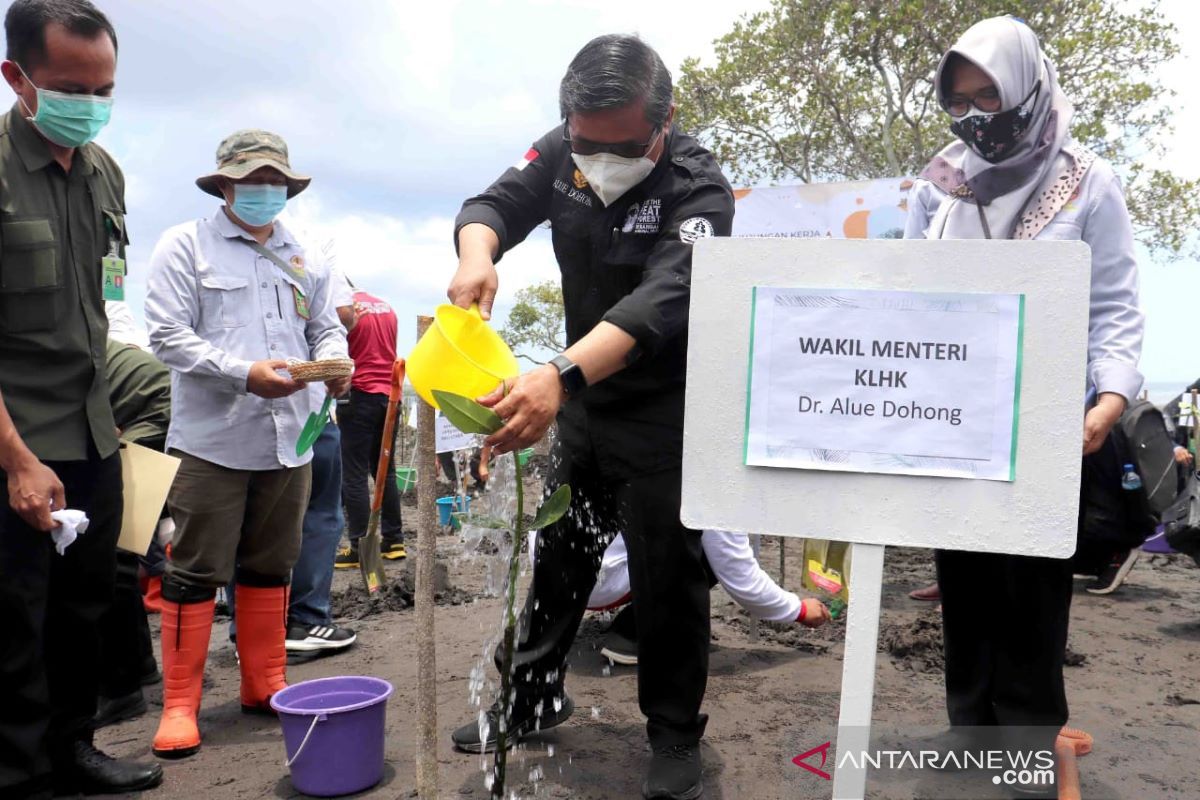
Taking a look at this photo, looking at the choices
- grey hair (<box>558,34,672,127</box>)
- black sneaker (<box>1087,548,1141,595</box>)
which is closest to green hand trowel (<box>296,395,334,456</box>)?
grey hair (<box>558,34,672,127</box>)

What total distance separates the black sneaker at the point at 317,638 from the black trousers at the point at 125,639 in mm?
578

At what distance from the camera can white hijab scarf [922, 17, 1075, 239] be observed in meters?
2.31

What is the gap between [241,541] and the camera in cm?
326

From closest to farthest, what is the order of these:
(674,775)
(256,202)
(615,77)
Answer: (615,77) → (674,775) → (256,202)

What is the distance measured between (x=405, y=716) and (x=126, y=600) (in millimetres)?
1297

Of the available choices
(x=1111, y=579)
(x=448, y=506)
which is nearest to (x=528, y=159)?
(x=1111, y=579)

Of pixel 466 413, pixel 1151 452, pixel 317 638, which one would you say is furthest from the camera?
pixel 317 638

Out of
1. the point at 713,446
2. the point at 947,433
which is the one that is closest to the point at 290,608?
the point at 713,446

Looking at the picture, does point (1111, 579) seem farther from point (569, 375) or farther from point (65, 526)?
point (65, 526)

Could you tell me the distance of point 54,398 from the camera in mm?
2488

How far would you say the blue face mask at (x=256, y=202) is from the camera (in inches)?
127

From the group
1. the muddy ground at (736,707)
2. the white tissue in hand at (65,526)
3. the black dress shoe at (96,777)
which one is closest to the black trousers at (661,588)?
the muddy ground at (736,707)

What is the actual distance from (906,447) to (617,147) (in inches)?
47.3

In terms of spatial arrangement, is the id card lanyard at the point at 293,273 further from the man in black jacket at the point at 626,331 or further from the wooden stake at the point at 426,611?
the wooden stake at the point at 426,611
